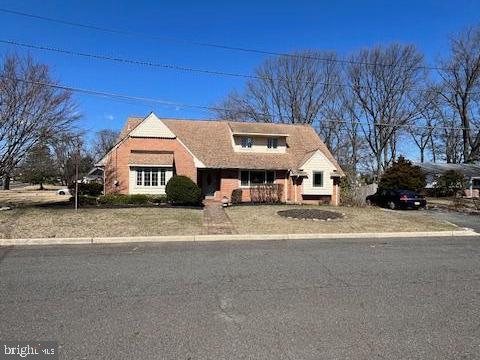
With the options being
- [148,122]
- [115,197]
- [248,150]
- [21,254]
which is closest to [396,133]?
[248,150]

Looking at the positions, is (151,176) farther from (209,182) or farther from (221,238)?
(221,238)

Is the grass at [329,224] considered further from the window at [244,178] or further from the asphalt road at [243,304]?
the window at [244,178]

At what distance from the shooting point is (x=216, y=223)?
16.3 meters

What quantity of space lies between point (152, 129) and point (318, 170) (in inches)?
470

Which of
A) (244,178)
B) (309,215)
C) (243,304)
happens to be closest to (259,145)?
(244,178)

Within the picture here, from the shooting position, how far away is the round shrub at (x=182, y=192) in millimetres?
22875

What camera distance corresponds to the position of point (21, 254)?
9.99 meters

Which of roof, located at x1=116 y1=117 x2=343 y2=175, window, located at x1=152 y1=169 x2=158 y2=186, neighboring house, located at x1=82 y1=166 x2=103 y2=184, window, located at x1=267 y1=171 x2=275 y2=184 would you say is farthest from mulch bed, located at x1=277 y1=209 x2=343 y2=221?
neighboring house, located at x1=82 y1=166 x2=103 y2=184

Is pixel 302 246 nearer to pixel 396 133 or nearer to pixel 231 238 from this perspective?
pixel 231 238

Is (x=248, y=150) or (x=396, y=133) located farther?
(x=396, y=133)

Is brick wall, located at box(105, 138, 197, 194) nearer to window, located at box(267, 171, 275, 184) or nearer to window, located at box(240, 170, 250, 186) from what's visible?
window, located at box(240, 170, 250, 186)

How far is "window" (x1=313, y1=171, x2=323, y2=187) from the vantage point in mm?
29141

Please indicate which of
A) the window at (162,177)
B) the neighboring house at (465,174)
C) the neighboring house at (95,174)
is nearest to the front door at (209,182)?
the window at (162,177)

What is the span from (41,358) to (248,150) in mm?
26815
